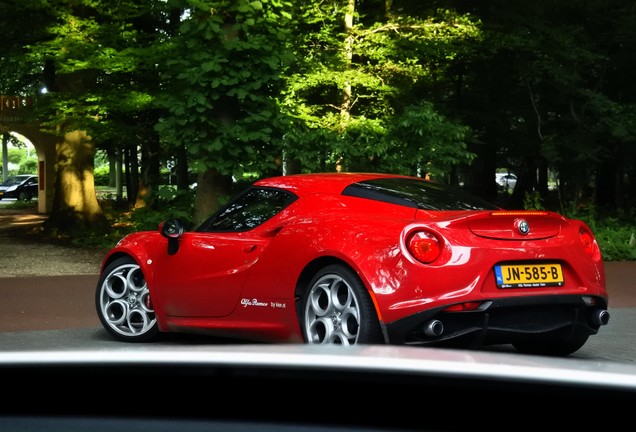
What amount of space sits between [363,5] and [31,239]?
33.1 feet

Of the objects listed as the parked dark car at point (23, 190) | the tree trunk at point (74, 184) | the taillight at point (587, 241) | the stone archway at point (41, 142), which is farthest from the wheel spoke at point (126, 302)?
the parked dark car at point (23, 190)

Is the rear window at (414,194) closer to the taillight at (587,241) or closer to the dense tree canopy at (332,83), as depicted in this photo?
the taillight at (587,241)

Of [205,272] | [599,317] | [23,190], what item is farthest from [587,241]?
[23,190]

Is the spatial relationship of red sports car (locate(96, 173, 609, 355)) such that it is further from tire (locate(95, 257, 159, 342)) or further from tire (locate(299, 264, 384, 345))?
tire (locate(95, 257, 159, 342))

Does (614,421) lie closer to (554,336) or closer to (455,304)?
(455,304)

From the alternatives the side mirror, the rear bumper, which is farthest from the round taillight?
the side mirror

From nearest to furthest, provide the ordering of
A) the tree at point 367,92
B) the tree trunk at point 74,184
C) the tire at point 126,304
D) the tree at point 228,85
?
the tire at point 126,304, the tree at point 228,85, the tree at point 367,92, the tree trunk at point 74,184

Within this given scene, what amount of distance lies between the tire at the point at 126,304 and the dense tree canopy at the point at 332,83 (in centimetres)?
639

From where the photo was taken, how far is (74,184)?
84.2 ft

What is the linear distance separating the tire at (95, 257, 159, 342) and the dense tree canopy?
6.39 meters

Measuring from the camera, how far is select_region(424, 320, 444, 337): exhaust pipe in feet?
20.2

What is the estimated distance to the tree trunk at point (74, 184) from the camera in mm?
25609

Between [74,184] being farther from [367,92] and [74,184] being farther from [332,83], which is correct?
[332,83]

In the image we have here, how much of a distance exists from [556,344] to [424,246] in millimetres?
1623
